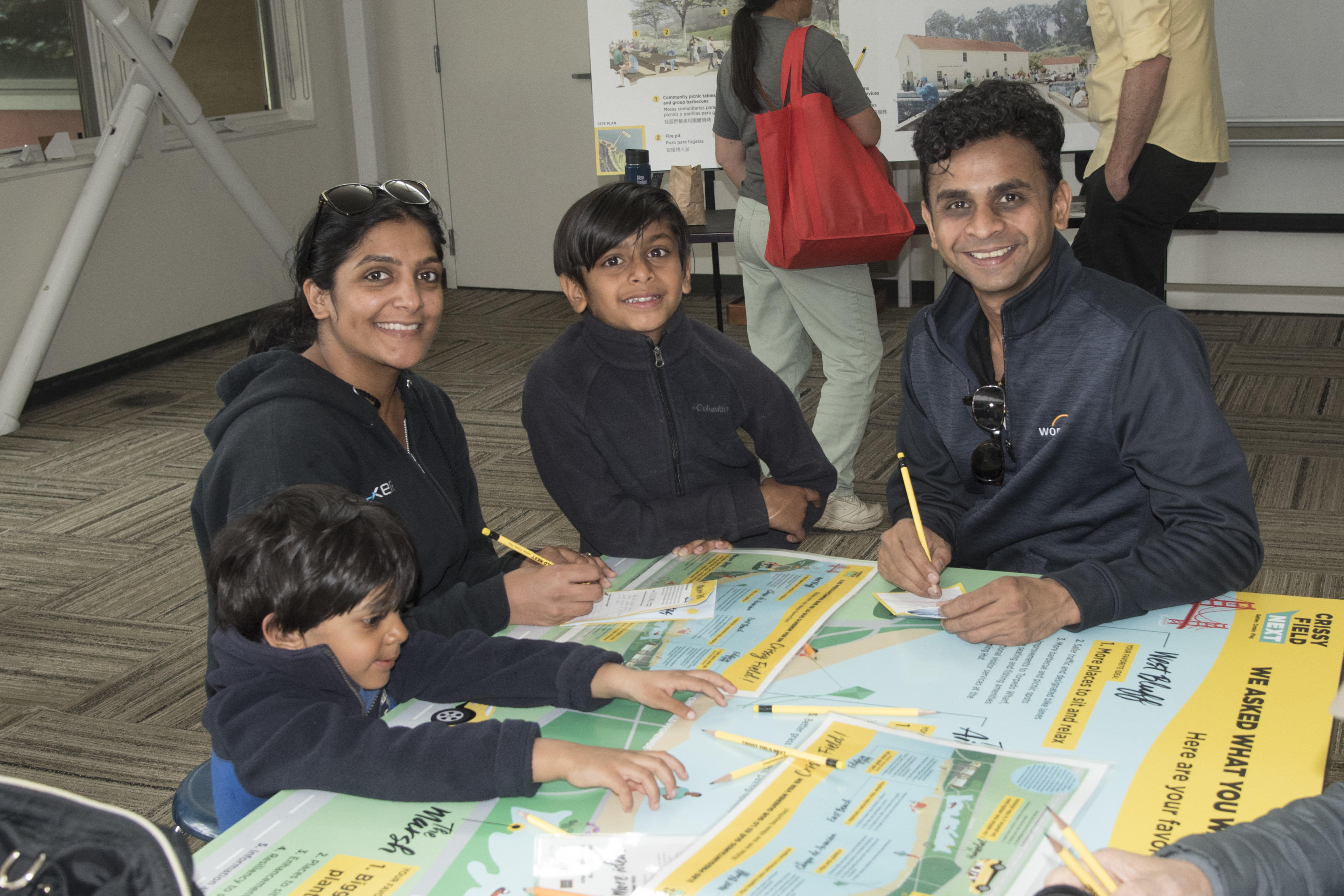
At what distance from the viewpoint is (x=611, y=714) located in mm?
1202

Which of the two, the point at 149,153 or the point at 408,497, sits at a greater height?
the point at 149,153

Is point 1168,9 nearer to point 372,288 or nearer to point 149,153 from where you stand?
point 372,288

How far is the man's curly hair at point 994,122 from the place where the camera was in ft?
5.16

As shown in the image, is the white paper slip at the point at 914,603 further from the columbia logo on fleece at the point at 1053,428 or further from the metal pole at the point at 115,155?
the metal pole at the point at 115,155

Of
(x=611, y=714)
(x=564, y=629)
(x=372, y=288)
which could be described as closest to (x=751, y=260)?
(x=372, y=288)

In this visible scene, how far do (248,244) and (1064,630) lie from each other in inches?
215

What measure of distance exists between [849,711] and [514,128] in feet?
18.6

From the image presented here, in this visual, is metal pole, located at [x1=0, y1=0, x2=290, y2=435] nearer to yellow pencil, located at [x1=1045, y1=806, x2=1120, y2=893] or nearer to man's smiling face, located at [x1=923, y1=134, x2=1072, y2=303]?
man's smiling face, located at [x1=923, y1=134, x2=1072, y2=303]

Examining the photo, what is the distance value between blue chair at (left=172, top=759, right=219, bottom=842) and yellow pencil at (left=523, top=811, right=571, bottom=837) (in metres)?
0.53

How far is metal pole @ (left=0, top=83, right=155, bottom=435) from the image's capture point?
4543 mm

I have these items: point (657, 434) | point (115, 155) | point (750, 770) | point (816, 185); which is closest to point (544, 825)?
point (750, 770)

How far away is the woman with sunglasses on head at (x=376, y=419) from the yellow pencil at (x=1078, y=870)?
2.38 ft

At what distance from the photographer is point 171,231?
5484 millimetres

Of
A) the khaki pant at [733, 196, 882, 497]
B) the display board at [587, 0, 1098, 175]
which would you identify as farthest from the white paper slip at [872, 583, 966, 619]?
the display board at [587, 0, 1098, 175]
